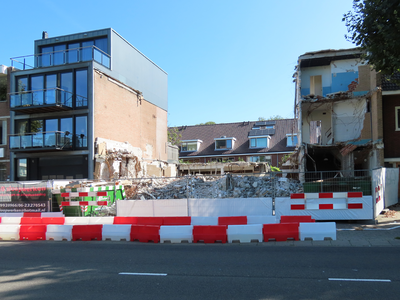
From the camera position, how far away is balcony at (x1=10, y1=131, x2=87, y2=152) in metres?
24.7

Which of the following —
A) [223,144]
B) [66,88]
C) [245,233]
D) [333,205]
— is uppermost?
[66,88]

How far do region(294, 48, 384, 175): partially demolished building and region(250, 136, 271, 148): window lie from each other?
19.7 m

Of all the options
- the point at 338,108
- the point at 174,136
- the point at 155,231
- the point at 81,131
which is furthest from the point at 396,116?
the point at 174,136

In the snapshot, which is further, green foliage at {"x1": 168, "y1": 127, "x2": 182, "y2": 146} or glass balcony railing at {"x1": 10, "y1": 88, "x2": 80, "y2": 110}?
green foliage at {"x1": 168, "y1": 127, "x2": 182, "y2": 146}

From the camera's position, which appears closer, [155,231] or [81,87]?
[155,231]

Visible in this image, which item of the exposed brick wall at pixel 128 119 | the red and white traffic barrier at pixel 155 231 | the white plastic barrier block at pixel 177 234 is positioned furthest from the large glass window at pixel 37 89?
the white plastic barrier block at pixel 177 234

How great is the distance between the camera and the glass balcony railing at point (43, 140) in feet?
80.9

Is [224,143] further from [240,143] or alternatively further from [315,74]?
[315,74]

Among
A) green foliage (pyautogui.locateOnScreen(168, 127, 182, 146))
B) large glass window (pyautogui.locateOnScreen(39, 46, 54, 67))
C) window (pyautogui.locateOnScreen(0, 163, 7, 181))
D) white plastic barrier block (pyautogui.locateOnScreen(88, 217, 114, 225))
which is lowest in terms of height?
white plastic barrier block (pyautogui.locateOnScreen(88, 217, 114, 225))

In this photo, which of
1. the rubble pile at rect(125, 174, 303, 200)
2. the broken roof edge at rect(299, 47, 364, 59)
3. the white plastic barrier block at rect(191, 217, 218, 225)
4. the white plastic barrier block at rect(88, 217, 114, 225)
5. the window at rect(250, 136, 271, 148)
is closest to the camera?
the white plastic barrier block at rect(191, 217, 218, 225)

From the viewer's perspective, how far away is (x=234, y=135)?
49.2 metres

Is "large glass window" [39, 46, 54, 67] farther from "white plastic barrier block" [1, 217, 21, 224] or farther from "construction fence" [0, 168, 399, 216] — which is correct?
"white plastic barrier block" [1, 217, 21, 224]

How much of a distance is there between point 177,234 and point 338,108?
1751cm

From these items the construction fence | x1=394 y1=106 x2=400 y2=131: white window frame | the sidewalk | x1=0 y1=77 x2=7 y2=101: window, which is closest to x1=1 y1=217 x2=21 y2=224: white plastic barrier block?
the construction fence
